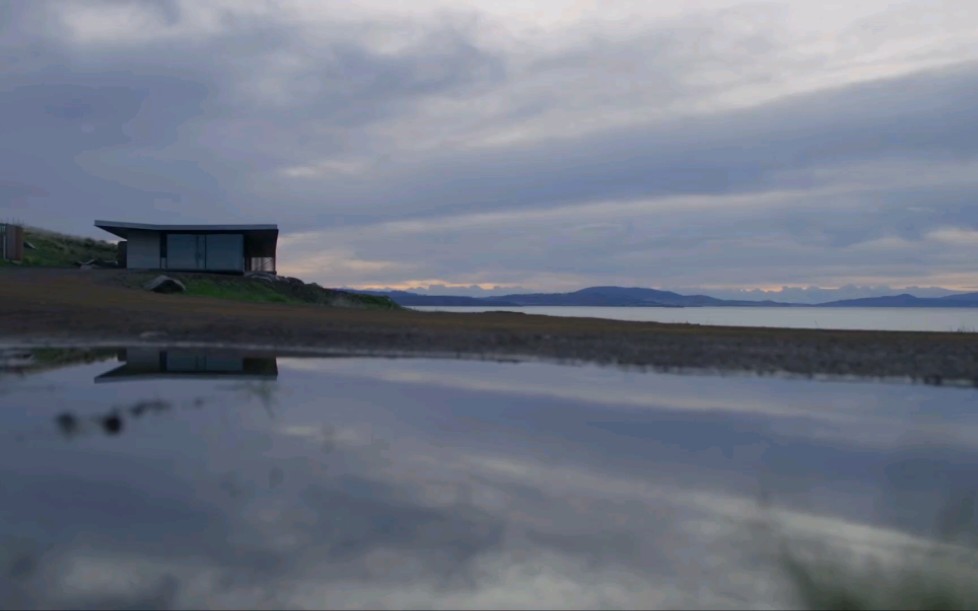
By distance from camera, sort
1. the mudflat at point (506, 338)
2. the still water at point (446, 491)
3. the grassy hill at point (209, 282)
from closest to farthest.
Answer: the still water at point (446, 491) < the mudflat at point (506, 338) < the grassy hill at point (209, 282)

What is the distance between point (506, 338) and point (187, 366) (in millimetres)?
9064

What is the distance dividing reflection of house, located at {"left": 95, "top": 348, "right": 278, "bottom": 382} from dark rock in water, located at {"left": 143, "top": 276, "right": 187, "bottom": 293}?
1683 cm

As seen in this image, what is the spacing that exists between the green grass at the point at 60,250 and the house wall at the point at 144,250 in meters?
5.75

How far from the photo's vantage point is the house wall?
151 ft

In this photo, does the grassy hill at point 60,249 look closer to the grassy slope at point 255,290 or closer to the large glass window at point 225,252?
the large glass window at point 225,252

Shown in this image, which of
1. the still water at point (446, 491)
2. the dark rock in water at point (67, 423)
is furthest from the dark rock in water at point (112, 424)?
the dark rock in water at point (67, 423)

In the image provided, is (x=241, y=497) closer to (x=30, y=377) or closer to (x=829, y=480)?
(x=829, y=480)

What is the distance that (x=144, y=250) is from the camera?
46250 millimetres

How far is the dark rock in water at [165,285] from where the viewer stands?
3612 centimetres

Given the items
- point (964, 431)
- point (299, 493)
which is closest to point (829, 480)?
point (964, 431)

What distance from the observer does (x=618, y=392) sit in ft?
50.0

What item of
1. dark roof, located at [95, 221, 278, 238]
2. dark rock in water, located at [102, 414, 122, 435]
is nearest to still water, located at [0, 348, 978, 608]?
dark rock in water, located at [102, 414, 122, 435]

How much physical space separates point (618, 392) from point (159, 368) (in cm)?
902

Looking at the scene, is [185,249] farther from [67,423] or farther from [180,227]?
[67,423]
